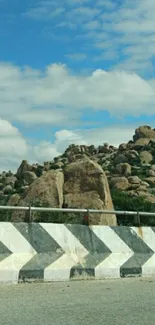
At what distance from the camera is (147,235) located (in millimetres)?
13141

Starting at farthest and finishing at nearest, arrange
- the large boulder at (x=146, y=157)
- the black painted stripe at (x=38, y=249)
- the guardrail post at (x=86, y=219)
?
the large boulder at (x=146, y=157) → the guardrail post at (x=86, y=219) → the black painted stripe at (x=38, y=249)

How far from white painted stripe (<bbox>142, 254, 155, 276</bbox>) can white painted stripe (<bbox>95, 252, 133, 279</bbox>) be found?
1.70ft

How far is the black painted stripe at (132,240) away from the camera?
12.5m

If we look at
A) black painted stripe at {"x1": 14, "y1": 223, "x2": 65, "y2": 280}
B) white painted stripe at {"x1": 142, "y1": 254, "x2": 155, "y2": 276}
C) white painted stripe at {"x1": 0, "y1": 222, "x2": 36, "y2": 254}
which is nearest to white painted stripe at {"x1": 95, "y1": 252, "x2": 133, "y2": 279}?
white painted stripe at {"x1": 142, "y1": 254, "x2": 155, "y2": 276}

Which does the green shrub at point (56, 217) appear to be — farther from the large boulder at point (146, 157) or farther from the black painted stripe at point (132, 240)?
the large boulder at point (146, 157)

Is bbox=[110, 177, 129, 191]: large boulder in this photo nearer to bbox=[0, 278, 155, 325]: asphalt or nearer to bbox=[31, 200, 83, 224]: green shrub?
bbox=[31, 200, 83, 224]: green shrub

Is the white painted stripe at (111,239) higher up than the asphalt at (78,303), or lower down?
higher up

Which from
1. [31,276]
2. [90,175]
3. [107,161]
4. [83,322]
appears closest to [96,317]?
[83,322]

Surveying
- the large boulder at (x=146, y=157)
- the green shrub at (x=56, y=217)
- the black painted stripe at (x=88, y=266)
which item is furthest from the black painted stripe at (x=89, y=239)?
the large boulder at (x=146, y=157)

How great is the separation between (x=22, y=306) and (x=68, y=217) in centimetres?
392

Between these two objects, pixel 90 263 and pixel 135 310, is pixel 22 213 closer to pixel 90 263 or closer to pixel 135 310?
pixel 90 263

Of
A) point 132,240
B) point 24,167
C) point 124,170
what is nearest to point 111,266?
point 132,240

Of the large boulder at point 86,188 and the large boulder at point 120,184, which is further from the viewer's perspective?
the large boulder at point 120,184

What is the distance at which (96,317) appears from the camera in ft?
26.6
